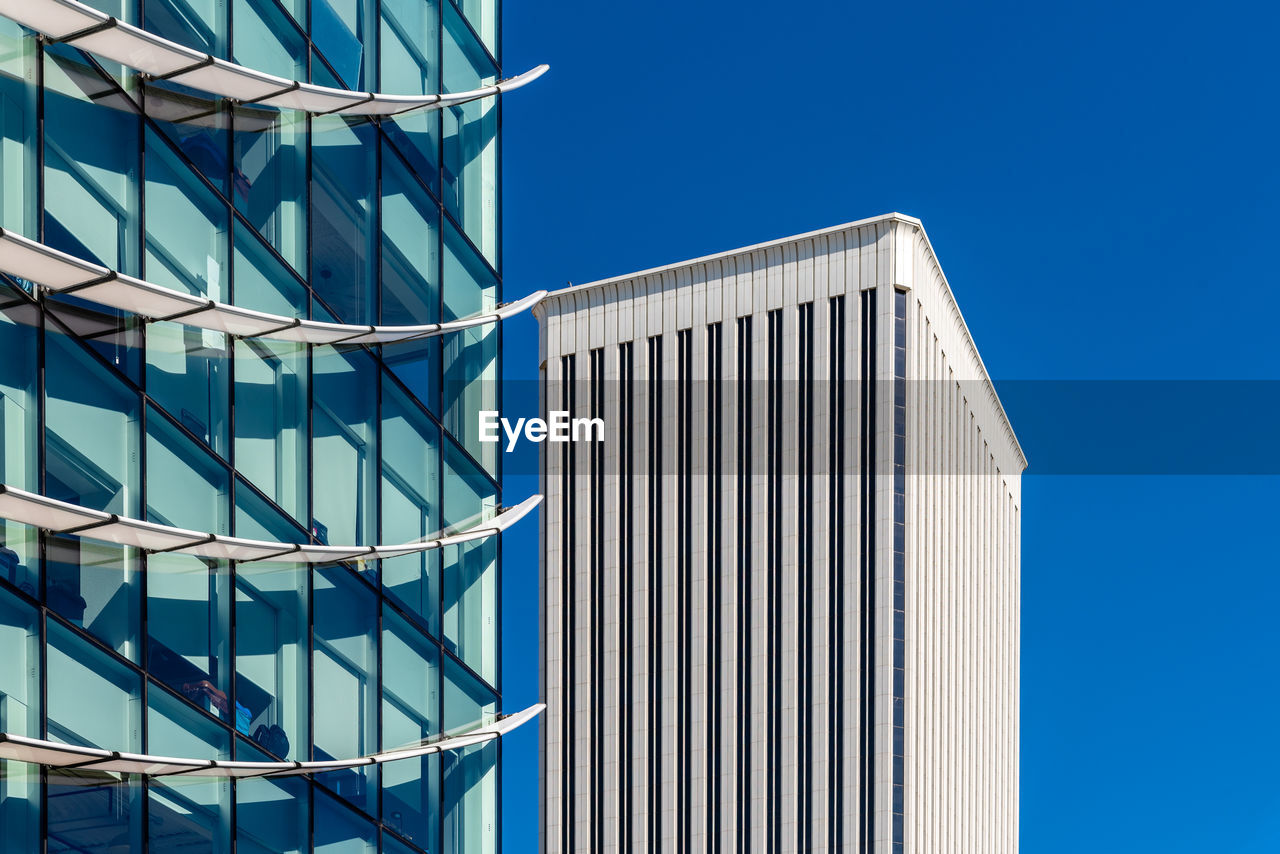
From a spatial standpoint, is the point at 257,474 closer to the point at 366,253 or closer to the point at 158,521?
the point at 158,521

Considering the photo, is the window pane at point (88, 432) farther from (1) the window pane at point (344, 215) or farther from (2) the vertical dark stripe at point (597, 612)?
(2) the vertical dark stripe at point (597, 612)

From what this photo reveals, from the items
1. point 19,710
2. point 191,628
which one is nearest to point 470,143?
point 191,628

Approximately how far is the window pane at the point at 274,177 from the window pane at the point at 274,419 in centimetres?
148

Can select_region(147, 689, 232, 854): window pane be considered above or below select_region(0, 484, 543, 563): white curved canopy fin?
below

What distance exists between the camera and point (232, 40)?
81.8 feet

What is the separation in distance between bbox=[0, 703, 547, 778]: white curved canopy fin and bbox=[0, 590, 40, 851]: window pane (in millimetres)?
202

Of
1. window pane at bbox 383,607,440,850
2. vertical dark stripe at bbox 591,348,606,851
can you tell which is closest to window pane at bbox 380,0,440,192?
window pane at bbox 383,607,440,850

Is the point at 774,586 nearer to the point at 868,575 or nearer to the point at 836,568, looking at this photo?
the point at 836,568

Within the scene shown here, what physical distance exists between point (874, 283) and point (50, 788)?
116 meters

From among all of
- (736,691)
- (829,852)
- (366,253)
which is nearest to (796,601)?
(736,691)

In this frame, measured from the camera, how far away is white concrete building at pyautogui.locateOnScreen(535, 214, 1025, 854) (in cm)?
12656

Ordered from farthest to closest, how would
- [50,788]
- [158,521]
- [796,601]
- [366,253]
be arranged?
[796,601] < [366,253] < [158,521] < [50,788]

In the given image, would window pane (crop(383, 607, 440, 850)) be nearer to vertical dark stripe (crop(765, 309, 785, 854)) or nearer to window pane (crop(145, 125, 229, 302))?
window pane (crop(145, 125, 229, 302))

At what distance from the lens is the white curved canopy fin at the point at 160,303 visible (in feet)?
66.1
